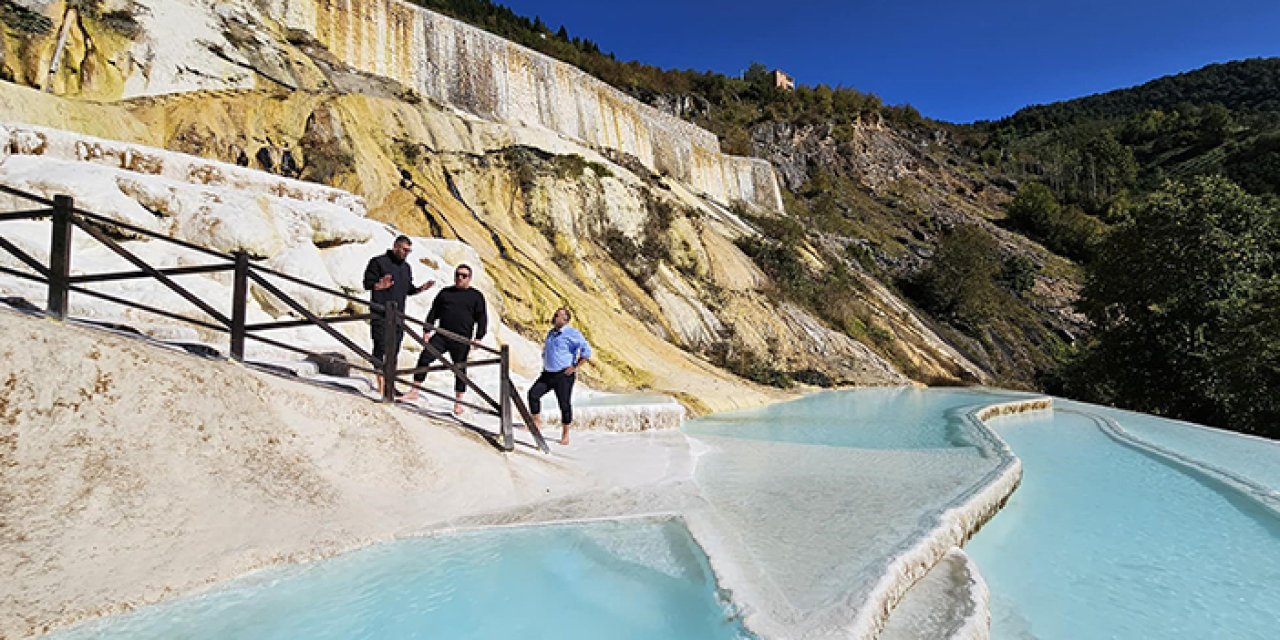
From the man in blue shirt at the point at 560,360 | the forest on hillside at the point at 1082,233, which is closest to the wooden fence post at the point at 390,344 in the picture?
the man in blue shirt at the point at 560,360

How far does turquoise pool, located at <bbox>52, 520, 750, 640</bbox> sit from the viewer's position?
3.19m

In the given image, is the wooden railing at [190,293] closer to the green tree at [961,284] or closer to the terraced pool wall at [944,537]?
the terraced pool wall at [944,537]

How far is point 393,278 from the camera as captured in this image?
6.53 metres

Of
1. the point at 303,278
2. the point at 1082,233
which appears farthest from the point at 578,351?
the point at 1082,233

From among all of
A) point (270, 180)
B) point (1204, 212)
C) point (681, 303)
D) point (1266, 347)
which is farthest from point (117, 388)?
point (1204, 212)

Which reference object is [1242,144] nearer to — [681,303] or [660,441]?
[681,303]

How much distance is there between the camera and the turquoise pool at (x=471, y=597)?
10.5ft

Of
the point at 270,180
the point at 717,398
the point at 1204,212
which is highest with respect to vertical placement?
the point at 1204,212

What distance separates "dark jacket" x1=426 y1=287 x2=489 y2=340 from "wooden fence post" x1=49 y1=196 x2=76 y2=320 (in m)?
2.95

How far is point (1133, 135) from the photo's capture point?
288ft

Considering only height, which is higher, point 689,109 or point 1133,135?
point 1133,135

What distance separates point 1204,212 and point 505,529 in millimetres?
23563

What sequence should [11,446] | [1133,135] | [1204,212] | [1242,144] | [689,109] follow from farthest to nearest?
[1133,135] < [1242,144] < [689,109] < [1204,212] < [11,446]

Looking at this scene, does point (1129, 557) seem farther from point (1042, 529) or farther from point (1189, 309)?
point (1189, 309)
